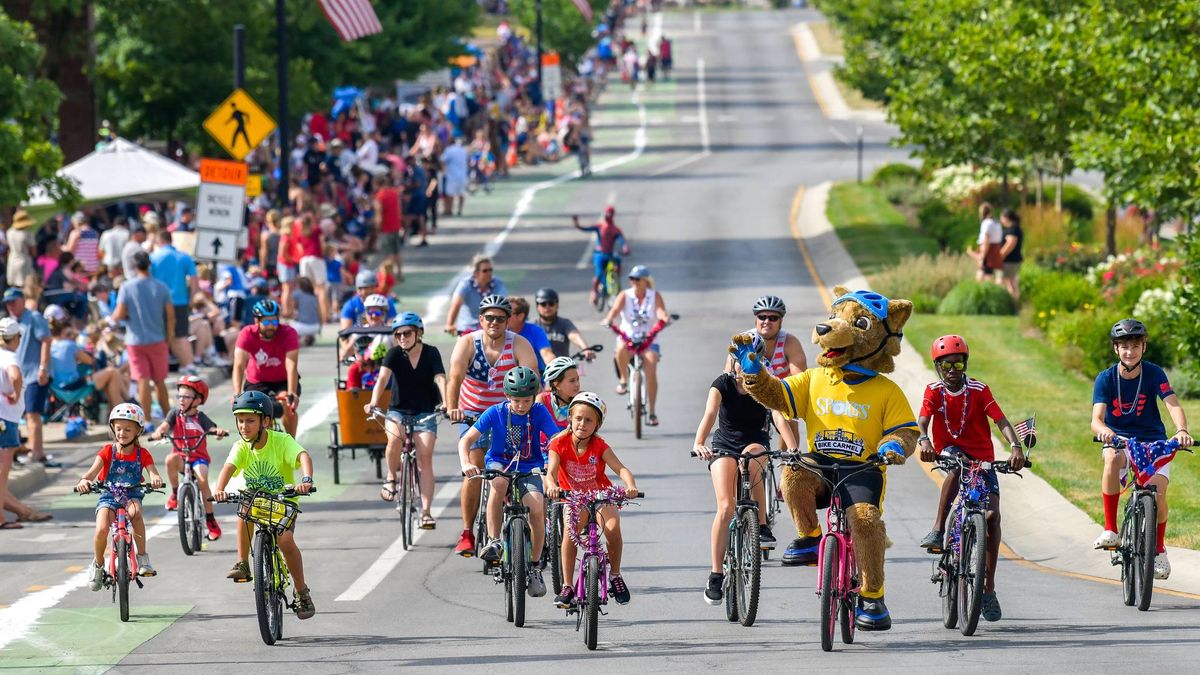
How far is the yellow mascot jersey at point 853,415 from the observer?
1213 centimetres

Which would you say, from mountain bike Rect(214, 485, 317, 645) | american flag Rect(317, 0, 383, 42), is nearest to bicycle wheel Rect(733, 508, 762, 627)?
mountain bike Rect(214, 485, 317, 645)

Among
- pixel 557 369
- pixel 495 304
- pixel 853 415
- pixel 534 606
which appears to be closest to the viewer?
pixel 853 415

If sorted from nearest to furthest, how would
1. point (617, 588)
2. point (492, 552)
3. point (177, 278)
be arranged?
point (617, 588) < point (492, 552) < point (177, 278)

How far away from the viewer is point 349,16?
33031 mm

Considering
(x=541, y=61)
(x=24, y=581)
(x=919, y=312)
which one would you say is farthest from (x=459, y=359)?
(x=541, y=61)

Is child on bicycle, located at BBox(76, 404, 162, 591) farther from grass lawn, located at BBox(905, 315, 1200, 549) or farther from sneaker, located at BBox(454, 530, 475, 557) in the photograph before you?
grass lawn, located at BBox(905, 315, 1200, 549)

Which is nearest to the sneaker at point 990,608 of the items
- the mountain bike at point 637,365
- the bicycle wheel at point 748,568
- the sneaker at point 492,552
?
the bicycle wheel at point 748,568

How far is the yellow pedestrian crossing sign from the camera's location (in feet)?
91.5

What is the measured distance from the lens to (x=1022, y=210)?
44.3 m

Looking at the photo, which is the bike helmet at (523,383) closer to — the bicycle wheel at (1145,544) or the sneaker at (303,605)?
the sneaker at (303,605)

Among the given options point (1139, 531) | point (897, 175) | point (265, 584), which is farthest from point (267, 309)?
point (897, 175)

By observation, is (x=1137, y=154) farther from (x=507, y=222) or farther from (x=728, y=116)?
(x=728, y=116)

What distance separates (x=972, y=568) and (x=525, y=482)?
312 cm

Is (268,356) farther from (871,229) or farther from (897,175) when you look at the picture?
→ (897,175)
